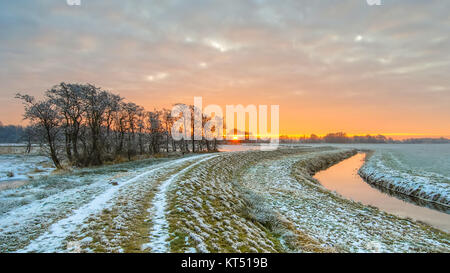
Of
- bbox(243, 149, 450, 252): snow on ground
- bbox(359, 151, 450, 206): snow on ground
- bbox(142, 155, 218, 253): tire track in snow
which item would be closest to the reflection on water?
bbox(359, 151, 450, 206): snow on ground

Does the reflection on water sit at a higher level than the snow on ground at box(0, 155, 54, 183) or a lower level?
lower

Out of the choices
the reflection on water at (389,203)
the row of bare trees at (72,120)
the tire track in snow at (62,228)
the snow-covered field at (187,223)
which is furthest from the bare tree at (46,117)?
the reflection on water at (389,203)

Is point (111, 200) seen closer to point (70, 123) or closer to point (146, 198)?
point (146, 198)

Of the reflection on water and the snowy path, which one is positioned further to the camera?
the reflection on water

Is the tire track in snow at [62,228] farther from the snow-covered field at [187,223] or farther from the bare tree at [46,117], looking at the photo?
the bare tree at [46,117]

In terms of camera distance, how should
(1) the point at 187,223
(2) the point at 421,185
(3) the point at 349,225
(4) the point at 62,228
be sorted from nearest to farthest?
(4) the point at 62,228, (1) the point at 187,223, (3) the point at 349,225, (2) the point at 421,185

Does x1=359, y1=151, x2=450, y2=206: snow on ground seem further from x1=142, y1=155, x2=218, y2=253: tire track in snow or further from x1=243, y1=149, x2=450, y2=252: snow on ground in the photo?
x1=142, y1=155, x2=218, y2=253: tire track in snow

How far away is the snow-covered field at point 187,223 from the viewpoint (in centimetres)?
616

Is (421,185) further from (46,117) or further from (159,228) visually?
(46,117)

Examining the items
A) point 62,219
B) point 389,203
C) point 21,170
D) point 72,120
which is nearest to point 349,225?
point 389,203

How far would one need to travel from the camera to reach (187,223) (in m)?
7.55

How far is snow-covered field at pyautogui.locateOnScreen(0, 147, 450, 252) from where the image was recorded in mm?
6156
